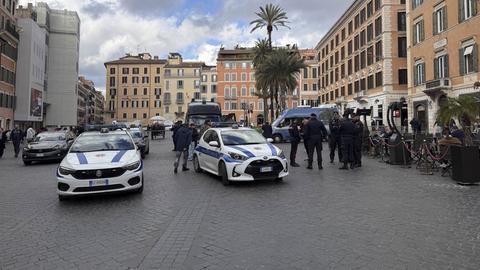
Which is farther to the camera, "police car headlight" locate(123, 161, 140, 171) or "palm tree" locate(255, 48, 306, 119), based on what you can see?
"palm tree" locate(255, 48, 306, 119)

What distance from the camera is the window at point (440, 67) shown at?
32500 mm

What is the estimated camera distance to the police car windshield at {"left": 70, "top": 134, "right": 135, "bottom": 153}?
31.5 ft

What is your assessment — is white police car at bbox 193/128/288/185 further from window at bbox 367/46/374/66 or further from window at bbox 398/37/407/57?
window at bbox 367/46/374/66

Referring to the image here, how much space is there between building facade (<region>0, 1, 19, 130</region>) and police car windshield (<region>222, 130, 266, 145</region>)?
39.7m

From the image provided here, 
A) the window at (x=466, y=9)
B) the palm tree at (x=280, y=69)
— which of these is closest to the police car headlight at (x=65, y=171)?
the window at (x=466, y=9)

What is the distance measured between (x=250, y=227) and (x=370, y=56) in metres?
47.5

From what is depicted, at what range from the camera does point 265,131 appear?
24.3 metres

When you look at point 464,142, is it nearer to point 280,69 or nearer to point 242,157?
point 242,157

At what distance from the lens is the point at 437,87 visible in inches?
1268

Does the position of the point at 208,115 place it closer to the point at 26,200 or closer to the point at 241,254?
the point at 26,200

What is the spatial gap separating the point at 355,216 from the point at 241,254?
274 centimetres

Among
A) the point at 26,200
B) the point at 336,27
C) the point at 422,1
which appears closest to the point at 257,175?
the point at 26,200

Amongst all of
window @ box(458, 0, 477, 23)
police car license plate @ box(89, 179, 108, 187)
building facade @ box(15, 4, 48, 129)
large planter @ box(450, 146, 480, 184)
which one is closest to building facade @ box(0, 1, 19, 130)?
building facade @ box(15, 4, 48, 129)

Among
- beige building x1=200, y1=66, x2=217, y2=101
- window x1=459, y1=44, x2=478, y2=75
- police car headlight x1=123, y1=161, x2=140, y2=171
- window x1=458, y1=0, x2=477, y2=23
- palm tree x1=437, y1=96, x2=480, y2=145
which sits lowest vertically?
police car headlight x1=123, y1=161, x2=140, y2=171
